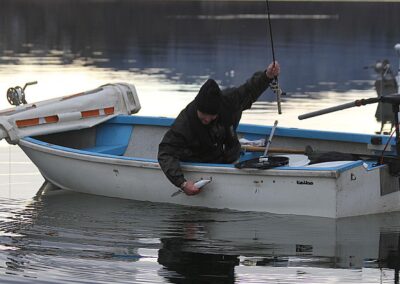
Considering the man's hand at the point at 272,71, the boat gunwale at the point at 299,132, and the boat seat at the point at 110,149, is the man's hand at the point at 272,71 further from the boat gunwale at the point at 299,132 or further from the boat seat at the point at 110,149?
the boat seat at the point at 110,149

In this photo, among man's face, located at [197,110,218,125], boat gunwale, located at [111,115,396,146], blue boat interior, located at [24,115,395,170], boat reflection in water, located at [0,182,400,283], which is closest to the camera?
boat reflection in water, located at [0,182,400,283]

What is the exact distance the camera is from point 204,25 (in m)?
59.4

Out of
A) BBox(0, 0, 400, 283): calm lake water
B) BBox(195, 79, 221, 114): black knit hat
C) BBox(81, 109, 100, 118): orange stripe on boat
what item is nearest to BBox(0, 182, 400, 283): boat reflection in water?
BBox(0, 0, 400, 283): calm lake water

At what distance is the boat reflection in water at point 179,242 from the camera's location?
38.4 ft

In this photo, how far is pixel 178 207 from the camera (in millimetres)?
14562

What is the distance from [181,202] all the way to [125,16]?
181 ft

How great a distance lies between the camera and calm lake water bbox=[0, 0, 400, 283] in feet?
38.7

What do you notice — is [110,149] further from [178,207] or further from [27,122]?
[178,207]

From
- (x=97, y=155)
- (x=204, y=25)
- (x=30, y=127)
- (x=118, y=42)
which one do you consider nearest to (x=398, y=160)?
(x=97, y=155)

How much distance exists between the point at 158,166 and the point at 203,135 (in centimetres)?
68

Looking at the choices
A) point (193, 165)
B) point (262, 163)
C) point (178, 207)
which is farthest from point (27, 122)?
point (262, 163)

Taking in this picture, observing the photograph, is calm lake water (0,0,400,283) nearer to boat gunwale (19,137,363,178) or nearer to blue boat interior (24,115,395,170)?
boat gunwale (19,137,363,178)

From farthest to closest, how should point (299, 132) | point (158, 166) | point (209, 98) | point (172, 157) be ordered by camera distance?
point (299, 132)
point (158, 166)
point (172, 157)
point (209, 98)

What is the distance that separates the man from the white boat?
210mm
